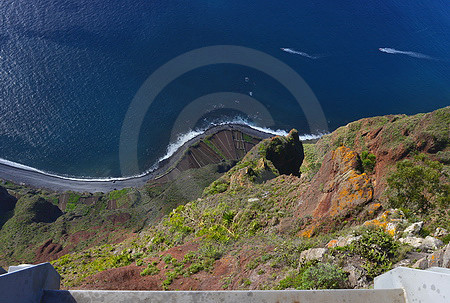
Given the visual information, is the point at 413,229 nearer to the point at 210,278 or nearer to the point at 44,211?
the point at 210,278

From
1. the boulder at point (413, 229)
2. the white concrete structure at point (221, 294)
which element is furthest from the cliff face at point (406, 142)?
the white concrete structure at point (221, 294)

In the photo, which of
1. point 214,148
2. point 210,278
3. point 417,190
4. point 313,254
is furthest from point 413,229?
point 214,148

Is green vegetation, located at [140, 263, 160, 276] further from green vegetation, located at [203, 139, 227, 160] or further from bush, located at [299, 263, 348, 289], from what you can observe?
green vegetation, located at [203, 139, 227, 160]

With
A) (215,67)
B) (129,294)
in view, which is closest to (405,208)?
(129,294)

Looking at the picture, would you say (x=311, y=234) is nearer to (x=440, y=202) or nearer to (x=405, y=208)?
(x=405, y=208)

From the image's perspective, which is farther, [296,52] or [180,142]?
[296,52]

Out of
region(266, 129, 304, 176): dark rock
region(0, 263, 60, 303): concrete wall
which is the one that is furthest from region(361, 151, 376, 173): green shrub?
region(0, 263, 60, 303): concrete wall
